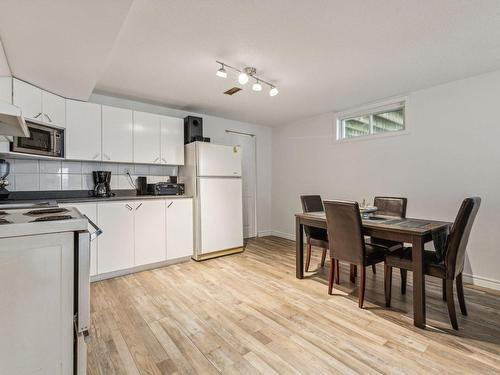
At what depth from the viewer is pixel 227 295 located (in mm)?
2406

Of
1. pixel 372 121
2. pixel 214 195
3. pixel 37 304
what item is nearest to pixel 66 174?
pixel 214 195

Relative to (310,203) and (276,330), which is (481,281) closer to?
(310,203)

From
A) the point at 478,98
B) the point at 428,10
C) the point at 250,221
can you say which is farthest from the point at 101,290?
the point at 478,98

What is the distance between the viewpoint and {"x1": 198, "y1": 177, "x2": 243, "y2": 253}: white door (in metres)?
3.48

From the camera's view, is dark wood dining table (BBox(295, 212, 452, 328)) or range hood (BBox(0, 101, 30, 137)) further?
dark wood dining table (BBox(295, 212, 452, 328))

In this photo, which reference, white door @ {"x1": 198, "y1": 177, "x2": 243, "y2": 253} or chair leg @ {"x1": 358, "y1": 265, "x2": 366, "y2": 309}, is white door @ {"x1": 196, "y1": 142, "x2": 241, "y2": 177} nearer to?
white door @ {"x1": 198, "y1": 177, "x2": 243, "y2": 253}

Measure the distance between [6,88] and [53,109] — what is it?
1.48 feet

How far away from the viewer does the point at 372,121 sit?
365cm

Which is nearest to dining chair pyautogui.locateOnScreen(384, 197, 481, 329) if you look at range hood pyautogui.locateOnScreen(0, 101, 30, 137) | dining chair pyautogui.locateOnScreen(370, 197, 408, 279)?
dining chair pyautogui.locateOnScreen(370, 197, 408, 279)

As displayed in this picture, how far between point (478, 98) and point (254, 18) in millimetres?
2684

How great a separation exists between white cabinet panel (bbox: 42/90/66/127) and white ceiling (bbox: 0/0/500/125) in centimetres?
16

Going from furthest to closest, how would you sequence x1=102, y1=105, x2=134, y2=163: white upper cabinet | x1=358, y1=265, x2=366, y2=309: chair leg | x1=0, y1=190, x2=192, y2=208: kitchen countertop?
x1=102, y1=105, x2=134, y2=163: white upper cabinet
x1=0, y1=190, x2=192, y2=208: kitchen countertop
x1=358, y1=265, x2=366, y2=309: chair leg

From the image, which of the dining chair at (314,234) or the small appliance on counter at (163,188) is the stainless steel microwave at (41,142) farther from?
the dining chair at (314,234)

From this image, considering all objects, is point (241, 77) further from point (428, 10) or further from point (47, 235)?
point (47, 235)
